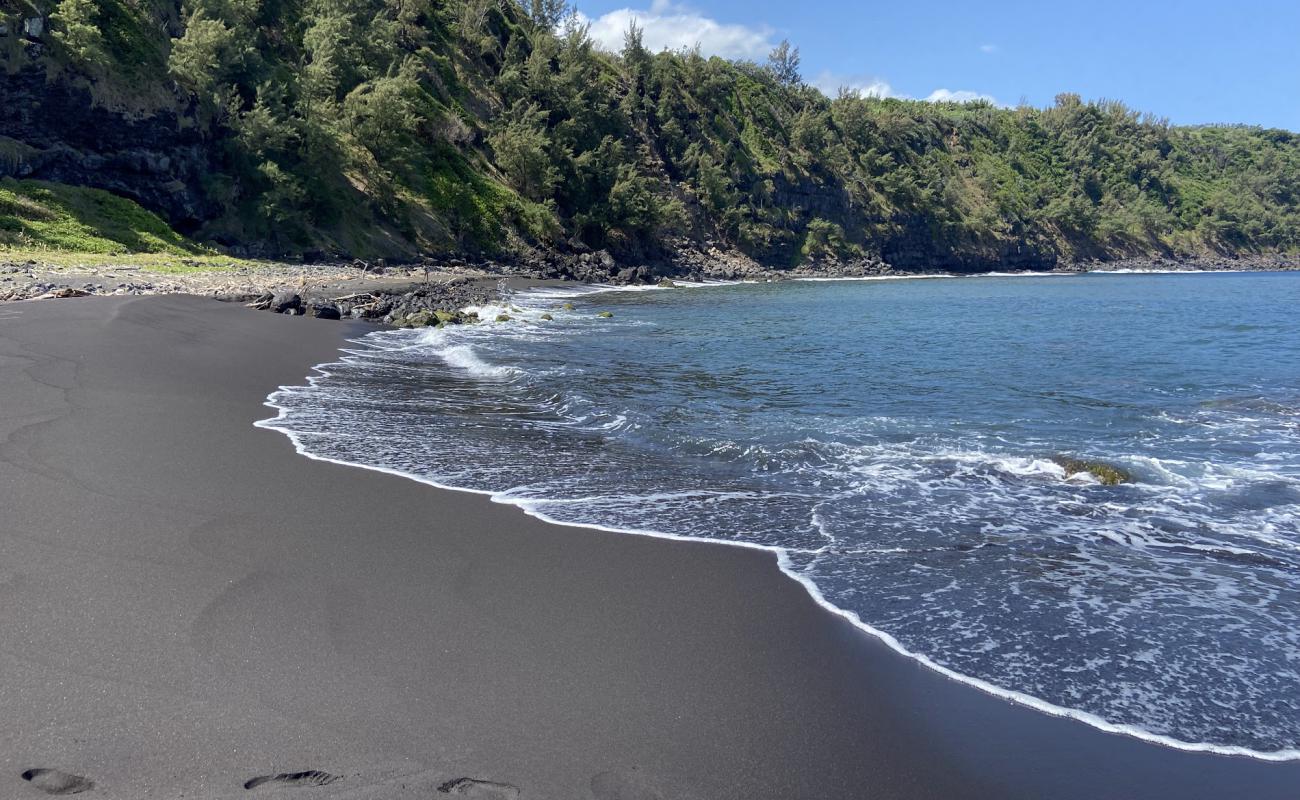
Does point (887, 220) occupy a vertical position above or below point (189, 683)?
above

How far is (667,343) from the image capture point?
24016 mm

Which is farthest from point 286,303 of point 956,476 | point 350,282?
point 956,476

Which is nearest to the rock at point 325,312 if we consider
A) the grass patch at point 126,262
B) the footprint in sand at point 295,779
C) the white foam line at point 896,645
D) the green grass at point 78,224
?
the grass patch at point 126,262

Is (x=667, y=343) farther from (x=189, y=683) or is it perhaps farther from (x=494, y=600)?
(x=189, y=683)

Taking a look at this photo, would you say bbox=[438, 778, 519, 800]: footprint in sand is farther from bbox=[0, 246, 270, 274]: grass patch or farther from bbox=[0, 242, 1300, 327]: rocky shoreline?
bbox=[0, 246, 270, 274]: grass patch

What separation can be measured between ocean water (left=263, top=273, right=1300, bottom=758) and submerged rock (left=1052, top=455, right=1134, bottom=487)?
0.51ft

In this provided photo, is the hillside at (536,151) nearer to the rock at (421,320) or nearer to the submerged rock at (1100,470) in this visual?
the rock at (421,320)

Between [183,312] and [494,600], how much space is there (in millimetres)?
16405

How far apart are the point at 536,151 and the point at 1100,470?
54085 mm

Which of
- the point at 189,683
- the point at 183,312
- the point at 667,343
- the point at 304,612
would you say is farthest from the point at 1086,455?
the point at 183,312

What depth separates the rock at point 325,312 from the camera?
2341 cm

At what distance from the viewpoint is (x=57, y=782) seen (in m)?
3.39

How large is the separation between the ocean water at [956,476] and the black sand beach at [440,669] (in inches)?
23.4

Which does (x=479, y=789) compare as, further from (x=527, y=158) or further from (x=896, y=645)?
(x=527, y=158)
